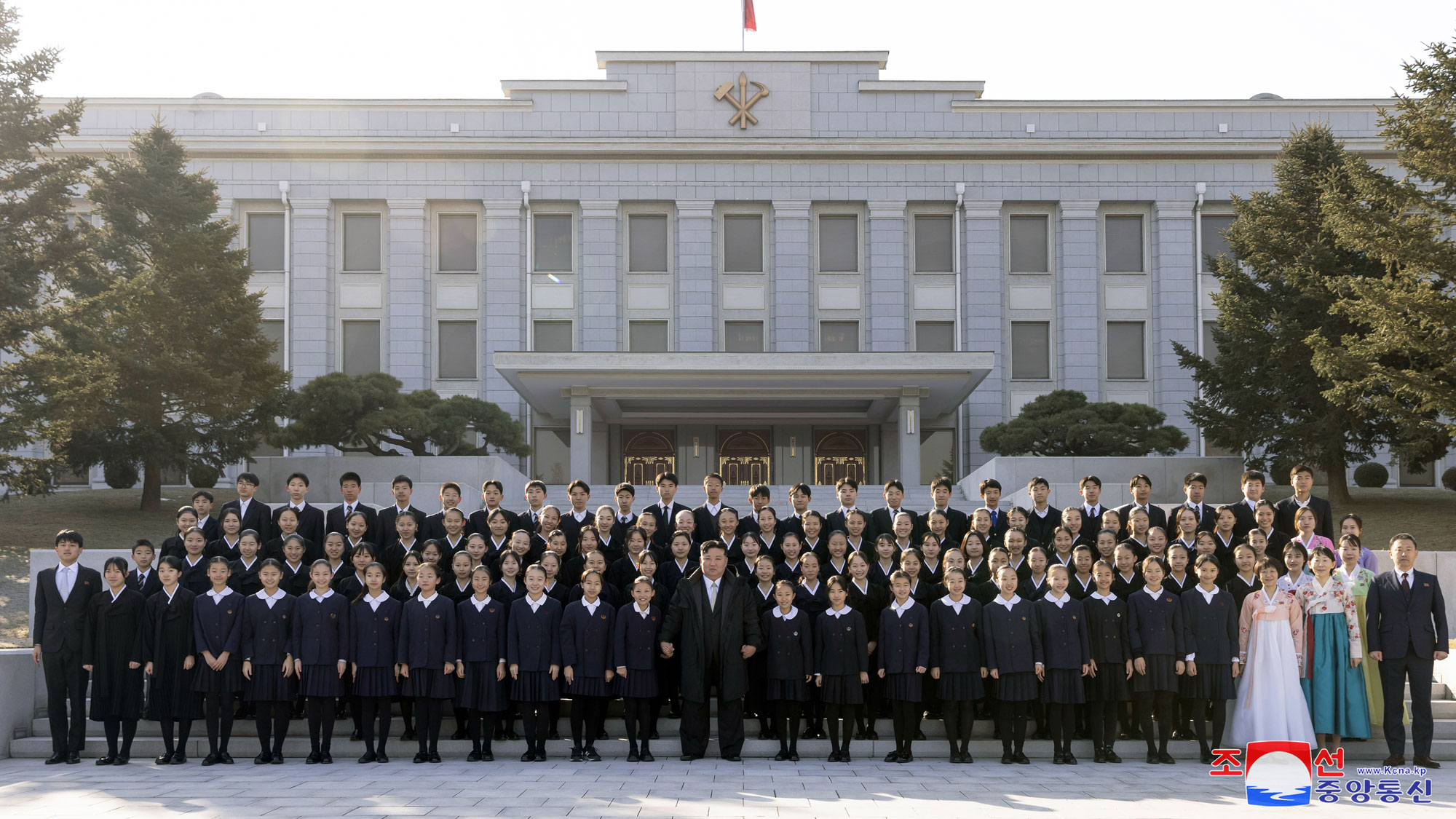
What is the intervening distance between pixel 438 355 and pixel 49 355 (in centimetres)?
1631

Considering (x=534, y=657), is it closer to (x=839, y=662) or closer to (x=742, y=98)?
(x=839, y=662)

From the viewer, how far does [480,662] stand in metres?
9.47

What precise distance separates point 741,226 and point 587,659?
90.6 feet

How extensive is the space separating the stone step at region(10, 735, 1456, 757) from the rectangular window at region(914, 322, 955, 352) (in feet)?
84.9

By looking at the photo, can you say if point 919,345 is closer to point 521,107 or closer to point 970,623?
point 521,107

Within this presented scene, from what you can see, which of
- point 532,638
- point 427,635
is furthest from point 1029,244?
point 427,635

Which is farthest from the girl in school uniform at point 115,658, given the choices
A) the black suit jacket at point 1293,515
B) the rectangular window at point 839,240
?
the rectangular window at point 839,240

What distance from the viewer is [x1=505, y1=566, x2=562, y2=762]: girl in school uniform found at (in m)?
9.45

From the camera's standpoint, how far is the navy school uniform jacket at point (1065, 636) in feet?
30.7

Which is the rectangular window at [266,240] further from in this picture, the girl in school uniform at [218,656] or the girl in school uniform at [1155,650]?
the girl in school uniform at [1155,650]

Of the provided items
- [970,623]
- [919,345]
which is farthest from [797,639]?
[919,345]

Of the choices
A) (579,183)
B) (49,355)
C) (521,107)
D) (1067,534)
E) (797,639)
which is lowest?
(797,639)

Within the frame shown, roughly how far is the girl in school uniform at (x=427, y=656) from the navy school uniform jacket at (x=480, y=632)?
0.08 m

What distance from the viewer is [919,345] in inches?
1390
